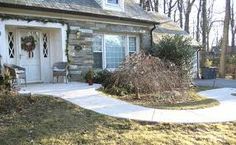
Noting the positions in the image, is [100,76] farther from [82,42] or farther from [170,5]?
[170,5]

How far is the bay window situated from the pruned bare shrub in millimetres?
3699

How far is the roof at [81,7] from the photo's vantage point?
1250 centimetres

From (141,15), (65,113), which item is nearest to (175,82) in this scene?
(65,113)

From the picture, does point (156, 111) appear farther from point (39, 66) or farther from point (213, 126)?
point (39, 66)

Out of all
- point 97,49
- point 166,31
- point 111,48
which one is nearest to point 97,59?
point 97,49

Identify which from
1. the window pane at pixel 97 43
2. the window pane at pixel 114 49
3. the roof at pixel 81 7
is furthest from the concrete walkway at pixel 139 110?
the window pane at pixel 114 49

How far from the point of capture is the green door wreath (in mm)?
13519

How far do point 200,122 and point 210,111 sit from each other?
1534 millimetres

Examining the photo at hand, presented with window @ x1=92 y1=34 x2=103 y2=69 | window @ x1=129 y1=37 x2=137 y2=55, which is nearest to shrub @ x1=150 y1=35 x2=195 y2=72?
window @ x1=129 y1=37 x2=137 y2=55

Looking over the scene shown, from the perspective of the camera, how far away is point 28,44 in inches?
536

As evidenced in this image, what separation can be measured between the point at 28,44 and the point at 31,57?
55 centimetres

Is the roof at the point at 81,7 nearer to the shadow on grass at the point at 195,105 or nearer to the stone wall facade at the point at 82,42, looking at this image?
the stone wall facade at the point at 82,42

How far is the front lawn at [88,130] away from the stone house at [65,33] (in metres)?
4.95

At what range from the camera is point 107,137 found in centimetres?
698
